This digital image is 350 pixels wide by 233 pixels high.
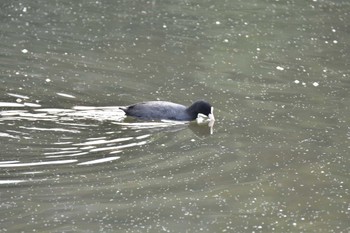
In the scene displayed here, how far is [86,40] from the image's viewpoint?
58.9 ft

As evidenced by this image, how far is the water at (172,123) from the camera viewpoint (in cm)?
978

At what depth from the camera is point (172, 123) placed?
13.7 meters

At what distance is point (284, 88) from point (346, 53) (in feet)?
10.7

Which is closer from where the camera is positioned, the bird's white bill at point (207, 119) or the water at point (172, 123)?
the water at point (172, 123)

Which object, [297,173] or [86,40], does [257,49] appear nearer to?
[86,40]

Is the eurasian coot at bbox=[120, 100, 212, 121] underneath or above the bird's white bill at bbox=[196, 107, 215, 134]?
above

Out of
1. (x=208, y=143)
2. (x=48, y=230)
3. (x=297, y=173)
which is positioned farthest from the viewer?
(x=208, y=143)

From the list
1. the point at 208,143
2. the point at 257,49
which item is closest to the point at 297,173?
the point at 208,143

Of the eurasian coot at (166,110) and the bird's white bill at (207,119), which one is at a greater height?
the eurasian coot at (166,110)

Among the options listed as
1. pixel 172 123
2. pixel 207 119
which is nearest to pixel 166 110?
pixel 172 123

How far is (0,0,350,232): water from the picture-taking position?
32.1ft

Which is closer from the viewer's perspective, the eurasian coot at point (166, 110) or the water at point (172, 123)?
the water at point (172, 123)

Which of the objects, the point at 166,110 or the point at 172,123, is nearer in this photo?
the point at 166,110

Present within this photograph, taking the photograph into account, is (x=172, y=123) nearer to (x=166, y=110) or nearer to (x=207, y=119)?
(x=166, y=110)
